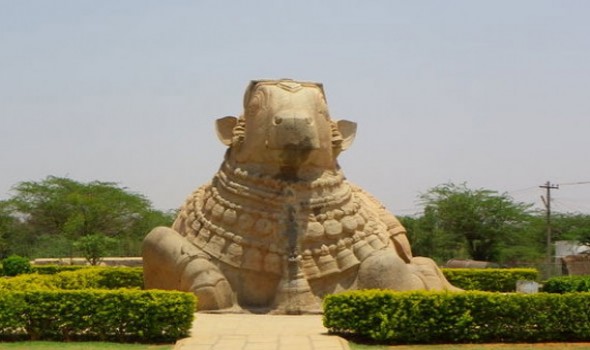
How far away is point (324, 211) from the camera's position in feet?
44.1

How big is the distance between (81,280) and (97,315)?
17.7ft

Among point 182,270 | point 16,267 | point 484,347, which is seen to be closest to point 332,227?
point 182,270

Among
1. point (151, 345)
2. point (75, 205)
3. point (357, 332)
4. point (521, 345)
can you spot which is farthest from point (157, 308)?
point (75, 205)

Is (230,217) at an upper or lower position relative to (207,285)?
upper

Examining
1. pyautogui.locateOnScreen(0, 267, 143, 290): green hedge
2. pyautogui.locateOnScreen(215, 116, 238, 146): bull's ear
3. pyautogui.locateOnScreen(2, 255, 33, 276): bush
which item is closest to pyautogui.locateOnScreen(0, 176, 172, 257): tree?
pyautogui.locateOnScreen(2, 255, 33, 276): bush

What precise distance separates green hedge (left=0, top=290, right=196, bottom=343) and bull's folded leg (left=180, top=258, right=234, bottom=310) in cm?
174

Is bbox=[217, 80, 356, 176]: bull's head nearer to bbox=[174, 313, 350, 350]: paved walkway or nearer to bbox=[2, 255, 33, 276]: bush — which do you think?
bbox=[174, 313, 350, 350]: paved walkway

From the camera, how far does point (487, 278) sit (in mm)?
19672

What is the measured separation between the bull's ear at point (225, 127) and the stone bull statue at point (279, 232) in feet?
1.44

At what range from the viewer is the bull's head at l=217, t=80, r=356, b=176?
43.4 ft

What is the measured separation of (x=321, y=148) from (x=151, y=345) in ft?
14.3

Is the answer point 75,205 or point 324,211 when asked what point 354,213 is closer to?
point 324,211

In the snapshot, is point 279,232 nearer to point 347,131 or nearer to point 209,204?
point 209,204

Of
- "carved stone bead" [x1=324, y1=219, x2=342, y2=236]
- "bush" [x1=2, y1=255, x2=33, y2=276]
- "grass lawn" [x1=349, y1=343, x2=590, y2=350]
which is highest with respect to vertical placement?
"carved stone bead" [x1=324, y1=219, x2=342, y2=236]
